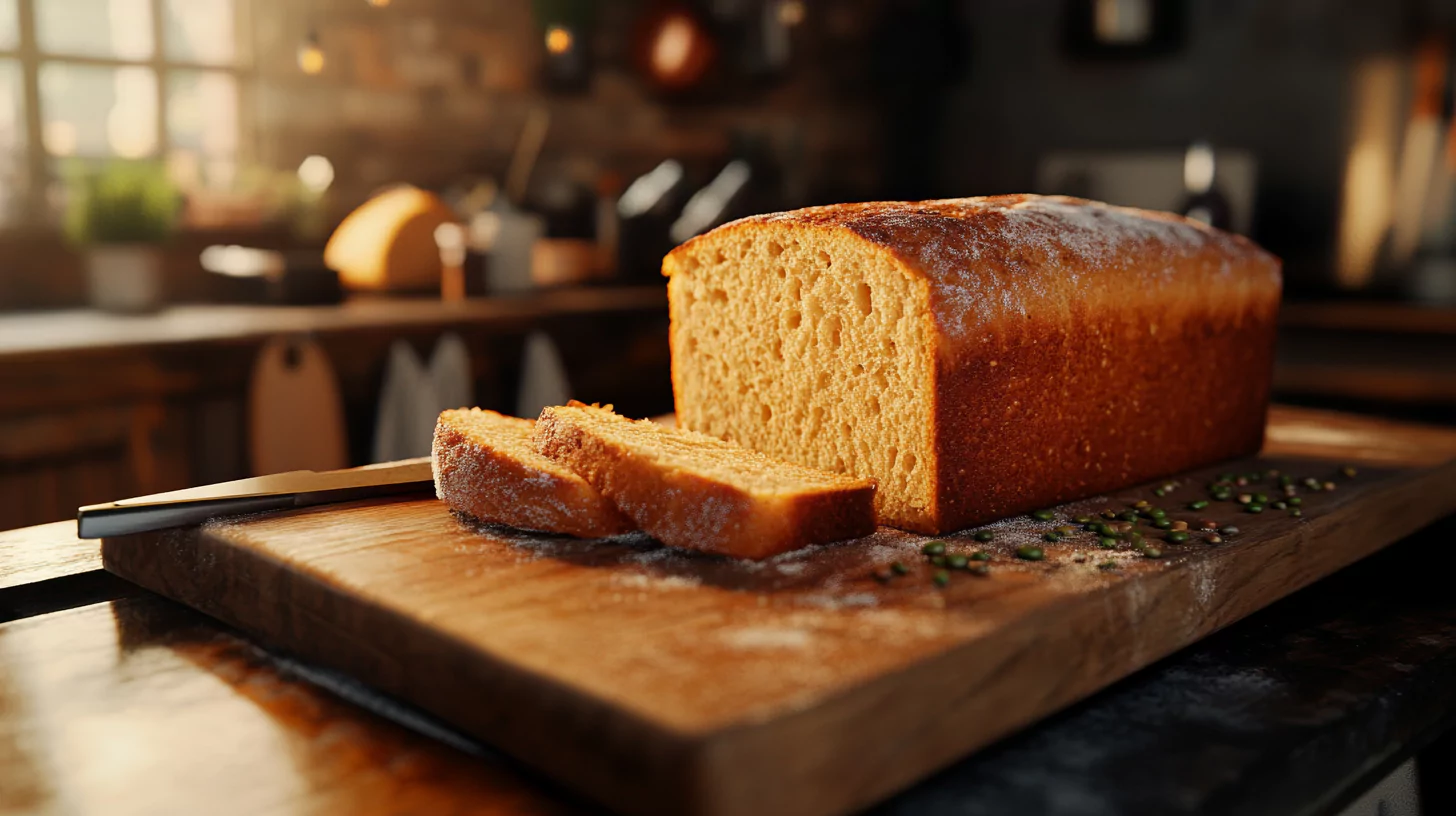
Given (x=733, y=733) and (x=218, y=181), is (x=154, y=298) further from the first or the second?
(x=733, y=733)

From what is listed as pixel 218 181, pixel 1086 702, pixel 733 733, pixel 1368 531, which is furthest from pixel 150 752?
pixel 218 181

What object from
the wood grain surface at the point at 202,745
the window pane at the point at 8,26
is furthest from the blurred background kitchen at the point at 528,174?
the wood grain surface at the point at 202,745

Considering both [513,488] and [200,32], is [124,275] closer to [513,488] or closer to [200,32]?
[200,32]

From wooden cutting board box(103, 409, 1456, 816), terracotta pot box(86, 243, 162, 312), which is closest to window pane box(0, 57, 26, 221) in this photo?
terracotta pot box(86, 243, 162, 312)

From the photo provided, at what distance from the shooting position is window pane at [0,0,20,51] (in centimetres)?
420

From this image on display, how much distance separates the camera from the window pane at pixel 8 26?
13.8ft

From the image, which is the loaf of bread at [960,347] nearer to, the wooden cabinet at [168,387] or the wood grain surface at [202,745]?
the wood grain surface at [202,745]

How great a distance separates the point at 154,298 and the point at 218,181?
90cm

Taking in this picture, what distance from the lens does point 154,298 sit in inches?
163

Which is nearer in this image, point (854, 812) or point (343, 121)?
point (854, 812)

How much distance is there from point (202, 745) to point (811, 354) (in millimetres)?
915

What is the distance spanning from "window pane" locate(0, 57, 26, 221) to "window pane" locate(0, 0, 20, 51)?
0.06m

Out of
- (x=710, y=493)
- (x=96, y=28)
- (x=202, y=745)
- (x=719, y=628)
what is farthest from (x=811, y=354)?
(x=96, y=28)

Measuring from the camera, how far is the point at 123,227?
13.3 feet
